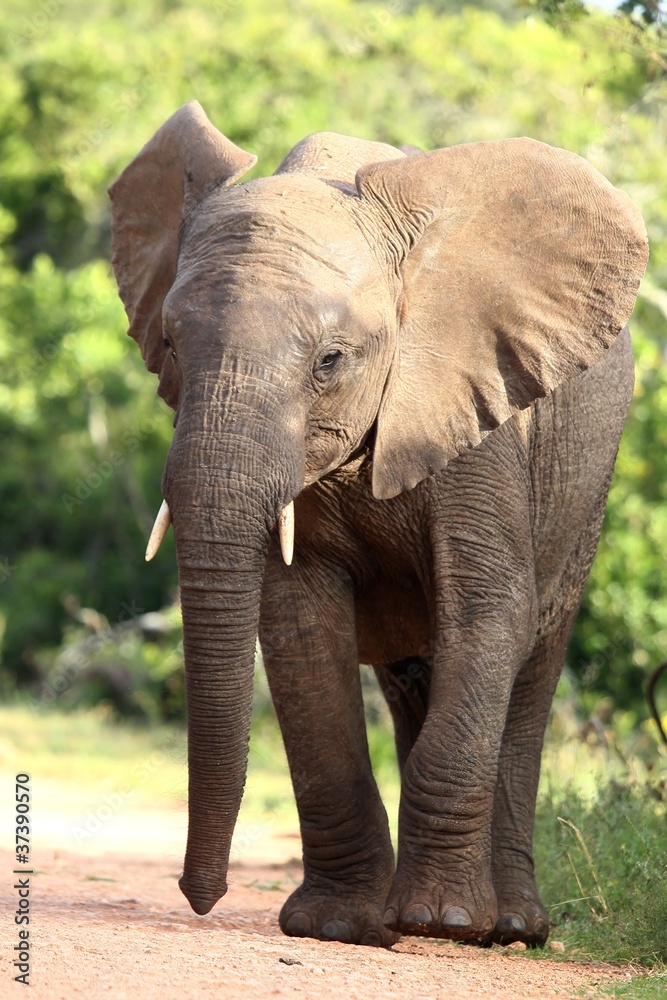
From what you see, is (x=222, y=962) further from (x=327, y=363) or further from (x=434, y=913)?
(x=327, y=363)

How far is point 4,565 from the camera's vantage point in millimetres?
17625

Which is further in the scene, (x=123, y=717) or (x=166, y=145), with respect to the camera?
(x=123, y=717)

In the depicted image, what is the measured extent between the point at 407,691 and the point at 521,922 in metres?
1.14

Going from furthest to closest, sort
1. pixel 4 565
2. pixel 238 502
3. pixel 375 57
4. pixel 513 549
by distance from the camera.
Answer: pixel 375 57 → pixel 4 565 → pixel 513 549 → pixel 238 502

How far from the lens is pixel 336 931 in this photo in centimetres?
557

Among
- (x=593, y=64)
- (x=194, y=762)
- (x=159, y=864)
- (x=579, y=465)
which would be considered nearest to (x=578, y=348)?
(x=579, y=465)

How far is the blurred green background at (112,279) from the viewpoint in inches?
506

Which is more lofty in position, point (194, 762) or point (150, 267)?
point (150, 267)

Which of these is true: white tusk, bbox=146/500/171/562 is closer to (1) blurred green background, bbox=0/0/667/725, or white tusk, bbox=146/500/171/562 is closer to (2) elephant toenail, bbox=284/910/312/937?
(2) elephant toenail, bbox=284/910/312/937

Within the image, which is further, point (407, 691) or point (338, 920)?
point (407, 691)

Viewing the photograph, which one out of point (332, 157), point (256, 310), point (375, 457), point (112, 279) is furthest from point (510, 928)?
point (112, 279)

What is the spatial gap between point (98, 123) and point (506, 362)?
17.3m

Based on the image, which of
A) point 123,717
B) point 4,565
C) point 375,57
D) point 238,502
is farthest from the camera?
point 375,57

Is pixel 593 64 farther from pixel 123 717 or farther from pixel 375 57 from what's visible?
pixel 123 717
